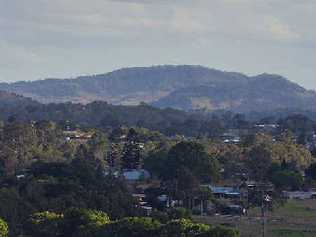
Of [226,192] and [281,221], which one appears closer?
[281,221]

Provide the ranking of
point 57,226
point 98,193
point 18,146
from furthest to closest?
point 18,146 < point 98,193 < point 57,226

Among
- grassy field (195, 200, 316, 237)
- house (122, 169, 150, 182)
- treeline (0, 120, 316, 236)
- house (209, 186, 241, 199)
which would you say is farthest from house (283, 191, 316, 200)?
house (122, 169, 150, 182)

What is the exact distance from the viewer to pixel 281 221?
1767 inches

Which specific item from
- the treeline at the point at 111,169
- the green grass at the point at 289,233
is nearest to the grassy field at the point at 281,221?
the green grass at the point at 289,233

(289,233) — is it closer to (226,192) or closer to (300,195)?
(226,192)

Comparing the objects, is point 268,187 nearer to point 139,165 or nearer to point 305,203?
point 305,203

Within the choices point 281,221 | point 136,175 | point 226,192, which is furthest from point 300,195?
point 281,221

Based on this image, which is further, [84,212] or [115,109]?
[115,109]

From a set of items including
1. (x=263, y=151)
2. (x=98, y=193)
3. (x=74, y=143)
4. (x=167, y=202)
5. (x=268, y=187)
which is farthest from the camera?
(x=74, y=143)

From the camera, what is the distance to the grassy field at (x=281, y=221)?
40772mm

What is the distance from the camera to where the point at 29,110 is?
459ft

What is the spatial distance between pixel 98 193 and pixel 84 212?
9563 millimetres

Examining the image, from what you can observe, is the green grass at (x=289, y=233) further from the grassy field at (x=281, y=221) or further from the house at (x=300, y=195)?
the house at (x=300, y=195)

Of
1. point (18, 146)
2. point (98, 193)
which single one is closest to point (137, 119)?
point (18, 146)
